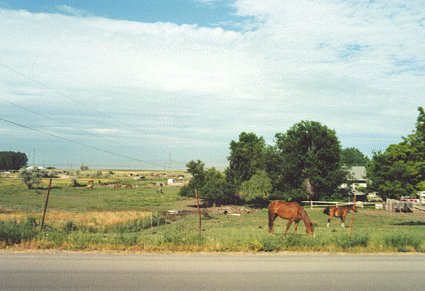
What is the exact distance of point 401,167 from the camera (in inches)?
1329

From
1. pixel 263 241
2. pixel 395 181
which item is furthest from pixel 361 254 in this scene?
pixel 395 181

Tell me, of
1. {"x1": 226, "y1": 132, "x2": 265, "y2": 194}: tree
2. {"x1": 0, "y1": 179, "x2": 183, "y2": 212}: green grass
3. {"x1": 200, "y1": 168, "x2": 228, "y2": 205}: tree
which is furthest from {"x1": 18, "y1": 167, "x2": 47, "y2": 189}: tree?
{"x1": 226, "y1": 132, "x2": 265, "y2": 194}: tree

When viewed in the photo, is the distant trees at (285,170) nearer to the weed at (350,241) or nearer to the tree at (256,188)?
the tree at (256,188)

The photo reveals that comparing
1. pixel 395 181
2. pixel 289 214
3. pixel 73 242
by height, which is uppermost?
pixel 395 181

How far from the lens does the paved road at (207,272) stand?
9.73m

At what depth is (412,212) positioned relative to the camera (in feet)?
169

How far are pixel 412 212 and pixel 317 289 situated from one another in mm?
48000

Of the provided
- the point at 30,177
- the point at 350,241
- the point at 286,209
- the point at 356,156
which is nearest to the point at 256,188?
the point at 286,209

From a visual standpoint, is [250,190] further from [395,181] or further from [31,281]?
[31,281]

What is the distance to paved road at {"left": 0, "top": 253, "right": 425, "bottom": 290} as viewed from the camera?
9727mm

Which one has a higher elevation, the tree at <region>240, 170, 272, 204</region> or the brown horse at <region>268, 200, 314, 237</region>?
the tree at <region>240, 170, 272, 204</region>

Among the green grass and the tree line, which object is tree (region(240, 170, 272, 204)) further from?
the green grass

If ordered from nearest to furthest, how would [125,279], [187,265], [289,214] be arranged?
[125,279] → [187,265] → [289,214]

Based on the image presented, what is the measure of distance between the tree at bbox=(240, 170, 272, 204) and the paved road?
44.2 meters
